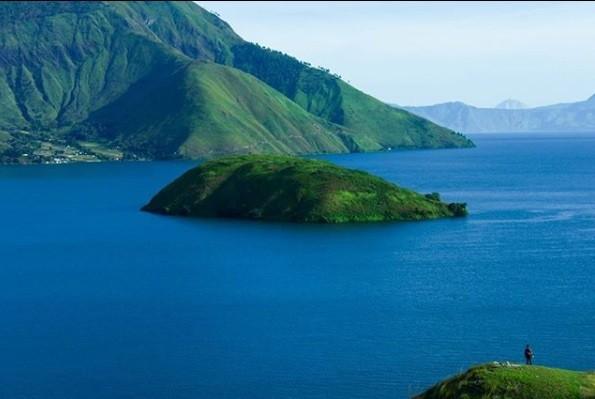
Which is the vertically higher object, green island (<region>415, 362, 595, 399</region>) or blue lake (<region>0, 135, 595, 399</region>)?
green island (<region>415, 362, 595, 399</region>)

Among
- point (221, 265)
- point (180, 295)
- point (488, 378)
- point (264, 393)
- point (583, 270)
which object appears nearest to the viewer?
point (488, 378)

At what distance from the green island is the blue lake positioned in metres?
12.7

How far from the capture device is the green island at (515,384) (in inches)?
2594

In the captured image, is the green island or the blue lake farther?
the blue lake

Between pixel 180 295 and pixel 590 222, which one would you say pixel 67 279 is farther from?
pixel 590 222

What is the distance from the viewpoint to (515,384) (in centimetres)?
6656

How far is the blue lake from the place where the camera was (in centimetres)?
8706

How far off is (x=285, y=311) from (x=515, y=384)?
52.1 meters

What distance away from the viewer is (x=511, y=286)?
129m

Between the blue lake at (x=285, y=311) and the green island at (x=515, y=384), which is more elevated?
the green island at (x=515, y=384)

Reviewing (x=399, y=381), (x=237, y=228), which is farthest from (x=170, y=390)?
(x=237, y=228)

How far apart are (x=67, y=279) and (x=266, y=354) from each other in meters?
58.7

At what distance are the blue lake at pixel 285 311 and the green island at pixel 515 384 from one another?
12.7 metres

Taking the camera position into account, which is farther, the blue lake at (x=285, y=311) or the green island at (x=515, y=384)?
the blue lake at (x=285, y=311)
